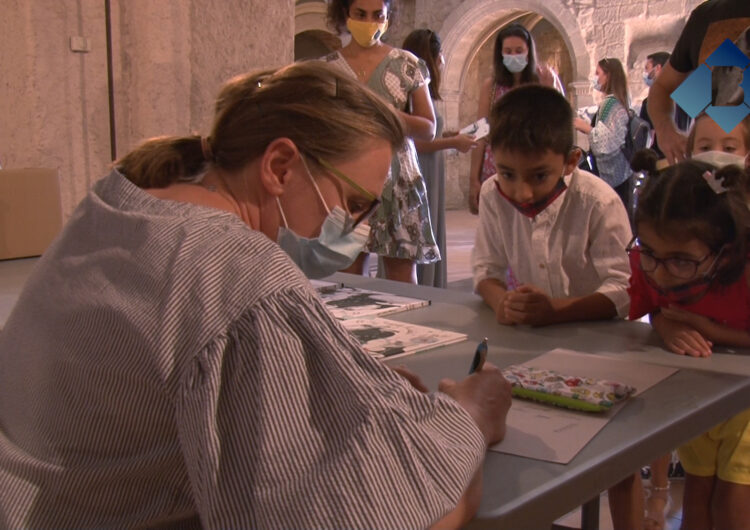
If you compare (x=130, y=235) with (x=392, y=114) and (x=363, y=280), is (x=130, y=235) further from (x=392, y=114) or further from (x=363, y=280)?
(x=363, y=280)

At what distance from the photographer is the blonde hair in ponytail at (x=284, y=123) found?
116 centimetres

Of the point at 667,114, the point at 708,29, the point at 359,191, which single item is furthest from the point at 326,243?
the point at 667,114

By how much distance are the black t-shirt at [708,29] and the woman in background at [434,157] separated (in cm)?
128

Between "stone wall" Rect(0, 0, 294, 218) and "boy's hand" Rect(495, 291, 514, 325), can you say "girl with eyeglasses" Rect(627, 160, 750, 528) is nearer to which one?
"boy's hand" Rect(495, 291, 514, 325)

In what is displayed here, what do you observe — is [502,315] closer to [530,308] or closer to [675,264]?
[530,308]

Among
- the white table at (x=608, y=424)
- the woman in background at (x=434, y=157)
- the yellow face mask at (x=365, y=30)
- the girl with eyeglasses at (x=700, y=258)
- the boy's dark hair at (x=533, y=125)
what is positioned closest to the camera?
the white table at (x=608, y=424)

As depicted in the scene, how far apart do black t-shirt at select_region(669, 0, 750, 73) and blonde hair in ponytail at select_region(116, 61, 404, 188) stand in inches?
68.8

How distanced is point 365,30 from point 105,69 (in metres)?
1.21

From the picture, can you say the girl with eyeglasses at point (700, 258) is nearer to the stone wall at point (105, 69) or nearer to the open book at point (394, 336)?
the open book at point (394, 336)

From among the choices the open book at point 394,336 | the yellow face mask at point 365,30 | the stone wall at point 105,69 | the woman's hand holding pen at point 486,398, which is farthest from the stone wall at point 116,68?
the woman's hand holding pen at point 486,398

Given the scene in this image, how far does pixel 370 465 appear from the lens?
0.78 metres

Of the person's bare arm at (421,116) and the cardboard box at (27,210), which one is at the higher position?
the person's bare arm at (421,116)

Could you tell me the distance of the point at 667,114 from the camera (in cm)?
297

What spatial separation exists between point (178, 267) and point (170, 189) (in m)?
0.34
